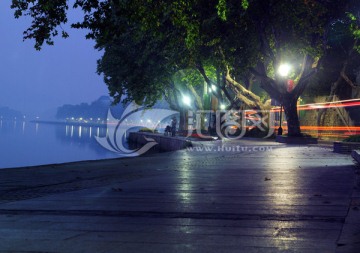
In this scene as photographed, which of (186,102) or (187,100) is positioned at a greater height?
(187,100)

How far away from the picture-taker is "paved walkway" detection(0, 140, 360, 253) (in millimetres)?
4655

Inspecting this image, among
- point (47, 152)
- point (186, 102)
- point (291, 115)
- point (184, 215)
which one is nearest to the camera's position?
point (184, 215)

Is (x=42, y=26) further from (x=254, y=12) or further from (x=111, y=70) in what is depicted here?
(x=111, y=70)

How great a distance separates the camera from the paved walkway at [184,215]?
15.3 feet

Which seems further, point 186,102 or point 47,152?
point 47,152

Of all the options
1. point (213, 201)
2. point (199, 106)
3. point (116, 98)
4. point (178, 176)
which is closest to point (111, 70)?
point (116, 98)

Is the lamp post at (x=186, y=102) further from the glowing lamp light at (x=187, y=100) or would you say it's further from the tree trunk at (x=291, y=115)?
the tree trunk at (x=291, y=115)

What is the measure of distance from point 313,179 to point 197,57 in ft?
77.7

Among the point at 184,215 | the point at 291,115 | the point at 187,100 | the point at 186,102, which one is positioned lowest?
the point at 184,215

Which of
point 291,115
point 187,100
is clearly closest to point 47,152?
point 187,100

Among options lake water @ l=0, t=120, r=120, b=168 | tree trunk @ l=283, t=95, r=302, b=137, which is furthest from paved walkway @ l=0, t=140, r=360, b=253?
lake water @ l=0, t=120, r=120, b=168

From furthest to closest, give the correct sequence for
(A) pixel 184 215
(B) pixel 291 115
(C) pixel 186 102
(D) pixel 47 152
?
(D) pixel 47 152 < (C) pixel 186 102 < (B) pixel 291 115 < (A) pixel 184 215

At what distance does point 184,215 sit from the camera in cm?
621

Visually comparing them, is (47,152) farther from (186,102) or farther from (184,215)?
(184,215)
